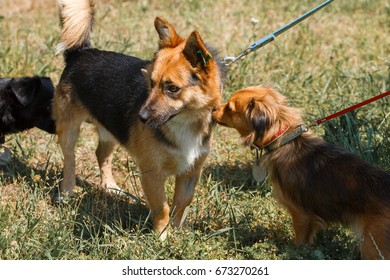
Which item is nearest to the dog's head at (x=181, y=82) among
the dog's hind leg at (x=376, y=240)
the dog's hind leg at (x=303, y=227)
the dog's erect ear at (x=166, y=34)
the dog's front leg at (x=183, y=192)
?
the dog's erect ear at (x=166, y=34)

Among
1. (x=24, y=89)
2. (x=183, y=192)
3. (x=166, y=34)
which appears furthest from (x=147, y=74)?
(x=24, y=89)

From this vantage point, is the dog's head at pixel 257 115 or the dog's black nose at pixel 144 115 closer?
the dog's black nose at pixel 144 115

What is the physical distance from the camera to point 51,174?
5.97 meters

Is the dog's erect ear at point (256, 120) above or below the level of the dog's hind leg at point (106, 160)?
above

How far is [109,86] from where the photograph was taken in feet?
17.3

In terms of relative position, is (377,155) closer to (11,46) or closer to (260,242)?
(260,242)

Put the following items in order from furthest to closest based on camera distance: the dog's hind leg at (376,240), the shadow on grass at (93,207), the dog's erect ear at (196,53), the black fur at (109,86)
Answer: the black fur at (109,86) → the shadow on grass at (93,207) → the dog's erect ear at (196,53) → the dog's hind leg at (376,240)

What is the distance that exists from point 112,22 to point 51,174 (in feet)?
12.3

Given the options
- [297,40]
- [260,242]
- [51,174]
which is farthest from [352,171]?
[297,40]

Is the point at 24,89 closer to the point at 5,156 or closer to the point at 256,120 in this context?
the point at 5,156

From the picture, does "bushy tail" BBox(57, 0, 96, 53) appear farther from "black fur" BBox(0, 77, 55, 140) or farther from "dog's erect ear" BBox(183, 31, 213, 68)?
"dog's erect ear" BBox(183, 31, 213, 68)

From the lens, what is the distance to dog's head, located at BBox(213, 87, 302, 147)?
4539 millimetres

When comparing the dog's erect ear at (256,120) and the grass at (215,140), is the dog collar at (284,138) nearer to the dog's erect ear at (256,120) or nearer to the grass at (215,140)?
the dog's erect ear at (256,120)

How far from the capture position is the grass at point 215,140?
15.0 feet
